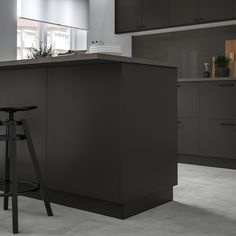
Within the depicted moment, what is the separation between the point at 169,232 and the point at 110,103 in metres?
0.86

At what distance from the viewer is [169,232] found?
2434mm

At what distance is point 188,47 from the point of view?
18.8 feet

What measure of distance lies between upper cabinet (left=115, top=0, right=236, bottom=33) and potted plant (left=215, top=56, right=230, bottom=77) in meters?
0.49

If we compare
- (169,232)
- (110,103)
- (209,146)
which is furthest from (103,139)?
(209,146)

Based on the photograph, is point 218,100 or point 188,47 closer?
point 218,100

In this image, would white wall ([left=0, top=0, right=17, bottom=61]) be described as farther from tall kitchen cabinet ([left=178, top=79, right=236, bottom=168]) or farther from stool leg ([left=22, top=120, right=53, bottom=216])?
stool leg ([left=22, top=120, right=53, bottom=216])

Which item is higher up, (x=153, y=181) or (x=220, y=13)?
(x=220, y=13)

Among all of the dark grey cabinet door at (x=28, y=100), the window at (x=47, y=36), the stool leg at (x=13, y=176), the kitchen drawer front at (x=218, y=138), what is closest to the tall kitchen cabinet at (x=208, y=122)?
the kitchen drawer front at (x=218, y=138)

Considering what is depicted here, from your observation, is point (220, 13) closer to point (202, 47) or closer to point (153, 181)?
point (202, 47)

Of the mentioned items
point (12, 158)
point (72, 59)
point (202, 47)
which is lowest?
point (12, 158)

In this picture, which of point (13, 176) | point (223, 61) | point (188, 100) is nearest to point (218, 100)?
point (188, 100)

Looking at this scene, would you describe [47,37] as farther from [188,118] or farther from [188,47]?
[188,118]

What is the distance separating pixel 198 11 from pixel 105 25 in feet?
4.82

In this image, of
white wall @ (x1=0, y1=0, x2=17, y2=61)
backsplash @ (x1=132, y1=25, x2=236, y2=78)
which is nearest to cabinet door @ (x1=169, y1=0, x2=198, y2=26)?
backsplash @ (x1=132, y1=25, x2=236, y2=78)
